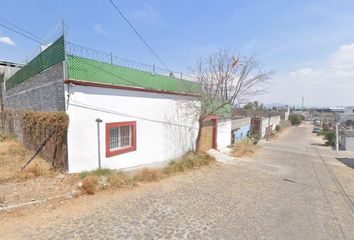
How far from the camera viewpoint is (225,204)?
6.59m

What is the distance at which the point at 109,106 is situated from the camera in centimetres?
832

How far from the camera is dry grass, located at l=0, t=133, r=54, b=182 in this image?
693 cm

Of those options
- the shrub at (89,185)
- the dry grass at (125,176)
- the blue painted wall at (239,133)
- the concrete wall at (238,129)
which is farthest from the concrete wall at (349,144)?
the shrub at (89,185)

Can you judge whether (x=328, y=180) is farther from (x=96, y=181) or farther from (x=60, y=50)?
(x=60, y=50)

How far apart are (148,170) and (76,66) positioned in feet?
15.4

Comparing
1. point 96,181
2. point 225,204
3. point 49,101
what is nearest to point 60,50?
point 49,101

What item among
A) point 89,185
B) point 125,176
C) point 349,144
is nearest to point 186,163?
point 125,176

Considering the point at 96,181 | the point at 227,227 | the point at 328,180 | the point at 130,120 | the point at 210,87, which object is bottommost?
the point at 328,180

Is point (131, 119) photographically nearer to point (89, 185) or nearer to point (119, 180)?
point (119, 180)

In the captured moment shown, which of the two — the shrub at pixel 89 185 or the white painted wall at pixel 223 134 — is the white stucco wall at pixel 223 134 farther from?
the shrub at pixel 89 185

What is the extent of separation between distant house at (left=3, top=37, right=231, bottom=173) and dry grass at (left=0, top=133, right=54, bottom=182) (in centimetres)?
113

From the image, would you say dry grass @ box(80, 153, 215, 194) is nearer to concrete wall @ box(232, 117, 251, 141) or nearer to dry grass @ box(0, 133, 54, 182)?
dry grass @ box(0, 133, 54, 182)

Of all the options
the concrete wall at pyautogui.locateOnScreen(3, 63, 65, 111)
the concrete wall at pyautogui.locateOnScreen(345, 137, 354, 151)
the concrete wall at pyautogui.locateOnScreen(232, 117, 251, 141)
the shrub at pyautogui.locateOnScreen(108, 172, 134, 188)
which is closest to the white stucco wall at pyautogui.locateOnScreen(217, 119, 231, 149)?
the concrete wall at pyautogui.locateOnScreen(232, 117, 251, 141)

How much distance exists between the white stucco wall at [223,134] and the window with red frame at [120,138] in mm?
8976
